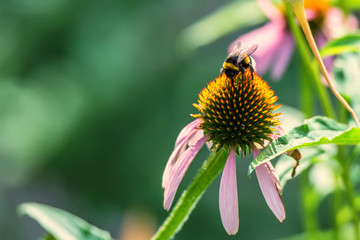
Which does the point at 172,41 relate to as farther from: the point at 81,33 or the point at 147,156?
the point at 147,156

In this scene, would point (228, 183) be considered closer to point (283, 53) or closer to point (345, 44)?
point (345, 44)

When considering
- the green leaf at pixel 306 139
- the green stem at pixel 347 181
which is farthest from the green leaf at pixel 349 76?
the green leaf at pixel 306 139

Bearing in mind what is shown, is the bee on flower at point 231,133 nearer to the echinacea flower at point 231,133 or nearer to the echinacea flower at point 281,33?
the echinacea flower at point 231,133

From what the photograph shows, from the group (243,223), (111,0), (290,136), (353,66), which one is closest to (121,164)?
(243,223)

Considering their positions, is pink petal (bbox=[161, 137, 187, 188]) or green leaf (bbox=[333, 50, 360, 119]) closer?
pink petal (bbox=[161, 137, 187, 188])

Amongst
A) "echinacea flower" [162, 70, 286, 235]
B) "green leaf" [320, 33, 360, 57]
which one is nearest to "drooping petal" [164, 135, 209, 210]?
"echinacea flower" [162, 70, 286, 235]

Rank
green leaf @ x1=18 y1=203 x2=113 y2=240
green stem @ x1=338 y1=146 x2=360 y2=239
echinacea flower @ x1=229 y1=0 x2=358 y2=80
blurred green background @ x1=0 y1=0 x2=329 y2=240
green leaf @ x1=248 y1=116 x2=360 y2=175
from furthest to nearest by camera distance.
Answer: blurred green background @ x1=0 y1=0 x2=329 y2=240
echinacea flower @ x1=229 y1=0 x2=358 y2=80
green stem @ x1=338 y1=146 x2=360 y2=239
green leaf @ x1=18 y1=203 x2=113 y2=240
green leaf @ x1=248 y1=116 x2=360 y2=175

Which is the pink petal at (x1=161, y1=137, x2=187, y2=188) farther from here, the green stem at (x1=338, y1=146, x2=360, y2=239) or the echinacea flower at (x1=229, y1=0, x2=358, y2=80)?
the echinacea flower at (x1=229, y1=0, x2=358, y2=80)

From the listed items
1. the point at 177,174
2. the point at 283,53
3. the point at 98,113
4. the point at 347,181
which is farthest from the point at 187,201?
the point at 98,113
